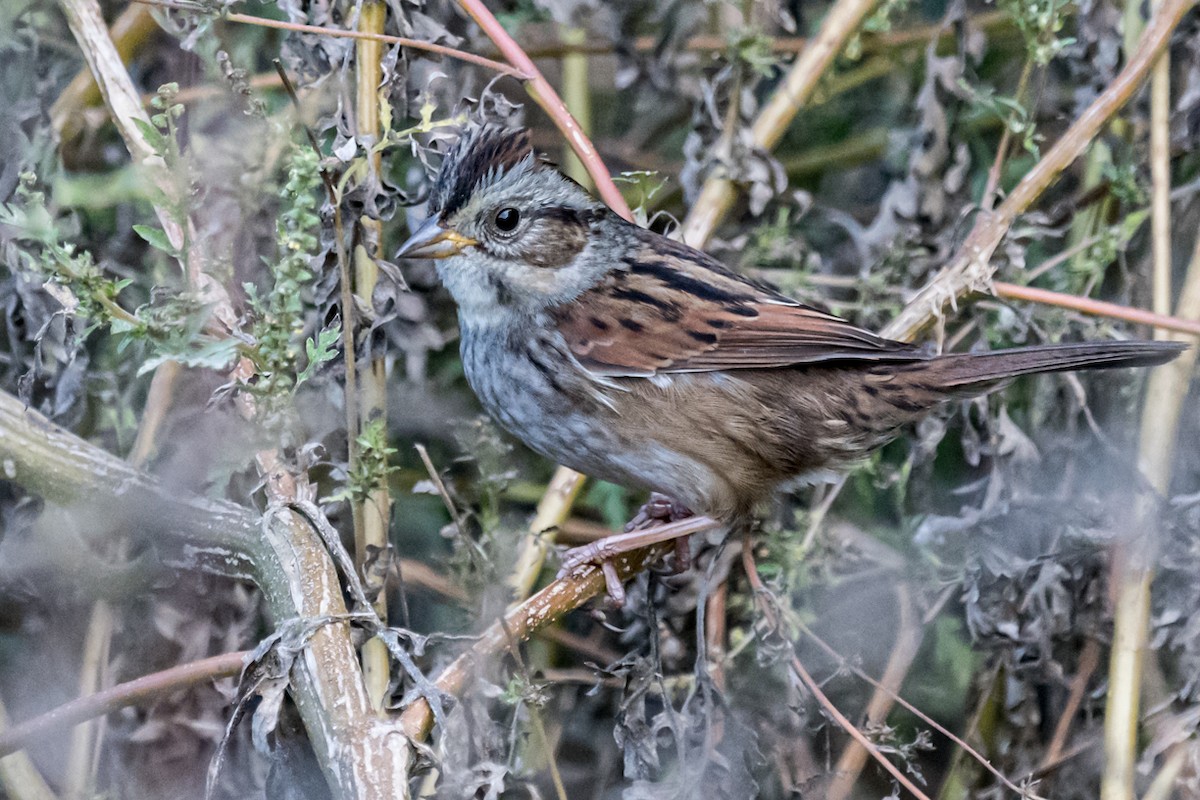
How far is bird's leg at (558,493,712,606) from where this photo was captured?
2.59m

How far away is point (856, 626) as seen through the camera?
315 centimetres

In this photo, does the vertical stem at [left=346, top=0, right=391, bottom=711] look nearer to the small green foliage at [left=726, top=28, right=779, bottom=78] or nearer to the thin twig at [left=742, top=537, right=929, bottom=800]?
the thin twig at [left=742, top=537, right=929, bottom=800]

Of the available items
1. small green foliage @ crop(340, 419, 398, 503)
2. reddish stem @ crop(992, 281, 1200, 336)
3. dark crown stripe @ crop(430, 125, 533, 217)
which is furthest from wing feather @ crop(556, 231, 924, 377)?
small green foliage @ crop(340, 419, 398, 503)

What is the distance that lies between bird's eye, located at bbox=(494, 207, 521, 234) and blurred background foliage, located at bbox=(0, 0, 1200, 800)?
0.22m

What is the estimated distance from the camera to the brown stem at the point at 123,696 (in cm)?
211

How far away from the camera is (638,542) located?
2.74 metres

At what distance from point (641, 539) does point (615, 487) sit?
587mm

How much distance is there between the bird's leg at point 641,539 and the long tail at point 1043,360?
662 mm

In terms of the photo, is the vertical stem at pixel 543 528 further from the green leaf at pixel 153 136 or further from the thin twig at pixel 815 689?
the green leaf at pixel 153 136

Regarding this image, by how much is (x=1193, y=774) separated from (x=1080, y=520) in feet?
1.95

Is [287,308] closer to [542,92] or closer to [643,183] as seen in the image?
[542,92]

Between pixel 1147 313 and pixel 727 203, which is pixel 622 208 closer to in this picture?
pixel 727 203

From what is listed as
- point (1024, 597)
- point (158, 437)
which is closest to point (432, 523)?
point (158, 437)

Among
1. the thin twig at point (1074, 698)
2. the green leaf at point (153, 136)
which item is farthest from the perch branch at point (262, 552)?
the thin twig at point (1074, 698)
